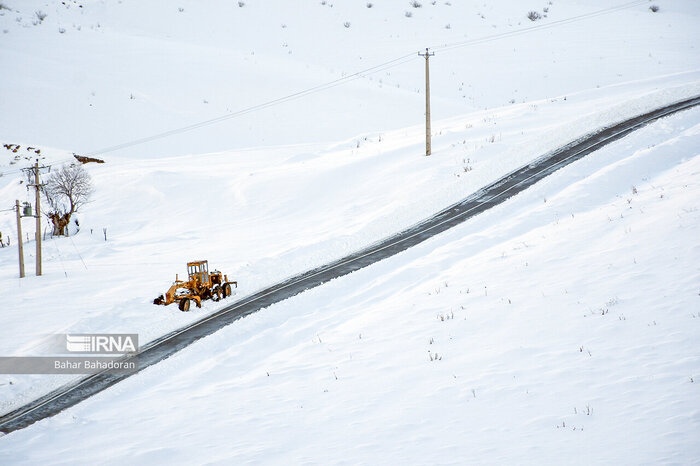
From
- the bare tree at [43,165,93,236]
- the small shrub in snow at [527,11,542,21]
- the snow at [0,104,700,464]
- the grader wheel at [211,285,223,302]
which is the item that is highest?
the small shrub in snow at [527,11,542,21]

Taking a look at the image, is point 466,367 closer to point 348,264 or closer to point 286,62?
point 348,264

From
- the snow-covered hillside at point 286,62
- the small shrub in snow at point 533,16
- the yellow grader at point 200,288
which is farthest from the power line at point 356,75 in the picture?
the yellow grader at point 200,288

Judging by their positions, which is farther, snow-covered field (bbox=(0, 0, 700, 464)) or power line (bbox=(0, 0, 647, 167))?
power line (bbox=(0, 0, 647, 167))


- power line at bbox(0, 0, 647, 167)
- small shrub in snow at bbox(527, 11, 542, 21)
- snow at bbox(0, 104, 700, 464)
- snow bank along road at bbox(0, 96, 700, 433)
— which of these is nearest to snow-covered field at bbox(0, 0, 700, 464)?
snow at bbox(0, 104, 700, 464)

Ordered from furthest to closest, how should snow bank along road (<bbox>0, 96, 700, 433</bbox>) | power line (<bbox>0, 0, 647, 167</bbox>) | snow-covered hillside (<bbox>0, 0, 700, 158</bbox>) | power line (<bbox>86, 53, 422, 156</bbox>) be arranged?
snow-covered hillside (<bbox>0, 0, 700, 158</bbox>) < power line (<bbox>0, 0, 647, 167</bbox>) < power line (<bbox>86, 53, 422, 156</bbox>) < snow bank along road (<bbox>0, 96, 700, 433</bbox>)

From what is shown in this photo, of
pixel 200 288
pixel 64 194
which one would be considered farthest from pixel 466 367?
pixel 64 194

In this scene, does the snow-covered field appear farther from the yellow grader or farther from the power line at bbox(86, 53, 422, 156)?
the yellow grader

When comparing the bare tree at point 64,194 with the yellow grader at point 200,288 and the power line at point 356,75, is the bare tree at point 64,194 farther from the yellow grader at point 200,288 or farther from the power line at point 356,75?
the yellow grader at point 200,288
